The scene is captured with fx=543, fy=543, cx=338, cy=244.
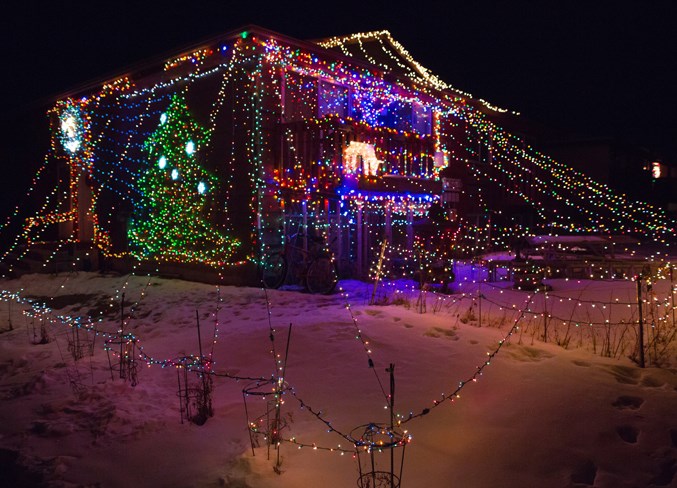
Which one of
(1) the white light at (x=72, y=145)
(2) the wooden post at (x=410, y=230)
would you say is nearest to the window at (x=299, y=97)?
(2) the wooden post at (x=410, y=230)

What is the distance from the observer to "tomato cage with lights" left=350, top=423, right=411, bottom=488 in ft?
11.8

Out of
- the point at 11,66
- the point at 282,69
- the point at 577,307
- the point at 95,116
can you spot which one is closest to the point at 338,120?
the point at 282,69

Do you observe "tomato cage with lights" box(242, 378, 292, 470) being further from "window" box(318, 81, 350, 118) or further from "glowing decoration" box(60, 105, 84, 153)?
"glowing decoration" box(60, 105, 84, 153)

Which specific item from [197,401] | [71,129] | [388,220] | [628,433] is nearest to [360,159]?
[388,220]

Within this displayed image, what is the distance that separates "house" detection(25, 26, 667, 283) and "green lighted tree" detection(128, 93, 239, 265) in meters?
0.04

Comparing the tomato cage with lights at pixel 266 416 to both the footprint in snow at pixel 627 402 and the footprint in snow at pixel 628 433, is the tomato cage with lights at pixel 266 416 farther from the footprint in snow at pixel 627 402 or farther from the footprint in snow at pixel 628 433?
the footprint in snow at pixel 627 402

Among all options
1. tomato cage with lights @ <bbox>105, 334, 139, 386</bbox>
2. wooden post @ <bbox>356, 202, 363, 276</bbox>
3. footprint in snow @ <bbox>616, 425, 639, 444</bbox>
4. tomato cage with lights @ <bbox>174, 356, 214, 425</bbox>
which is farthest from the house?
footprint in snow @ <bbox>616, 425, 639, 444</bbox>

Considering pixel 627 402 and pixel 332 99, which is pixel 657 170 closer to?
pixel 332 99

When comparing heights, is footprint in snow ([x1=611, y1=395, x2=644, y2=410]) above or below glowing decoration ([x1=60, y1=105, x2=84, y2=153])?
below

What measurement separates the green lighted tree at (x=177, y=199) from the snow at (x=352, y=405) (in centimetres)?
396

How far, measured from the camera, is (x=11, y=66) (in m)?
31.2

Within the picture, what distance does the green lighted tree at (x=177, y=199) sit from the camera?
12.5 metres

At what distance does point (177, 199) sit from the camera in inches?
523

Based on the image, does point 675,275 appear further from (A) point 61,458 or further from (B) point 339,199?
(A) point 61,458
